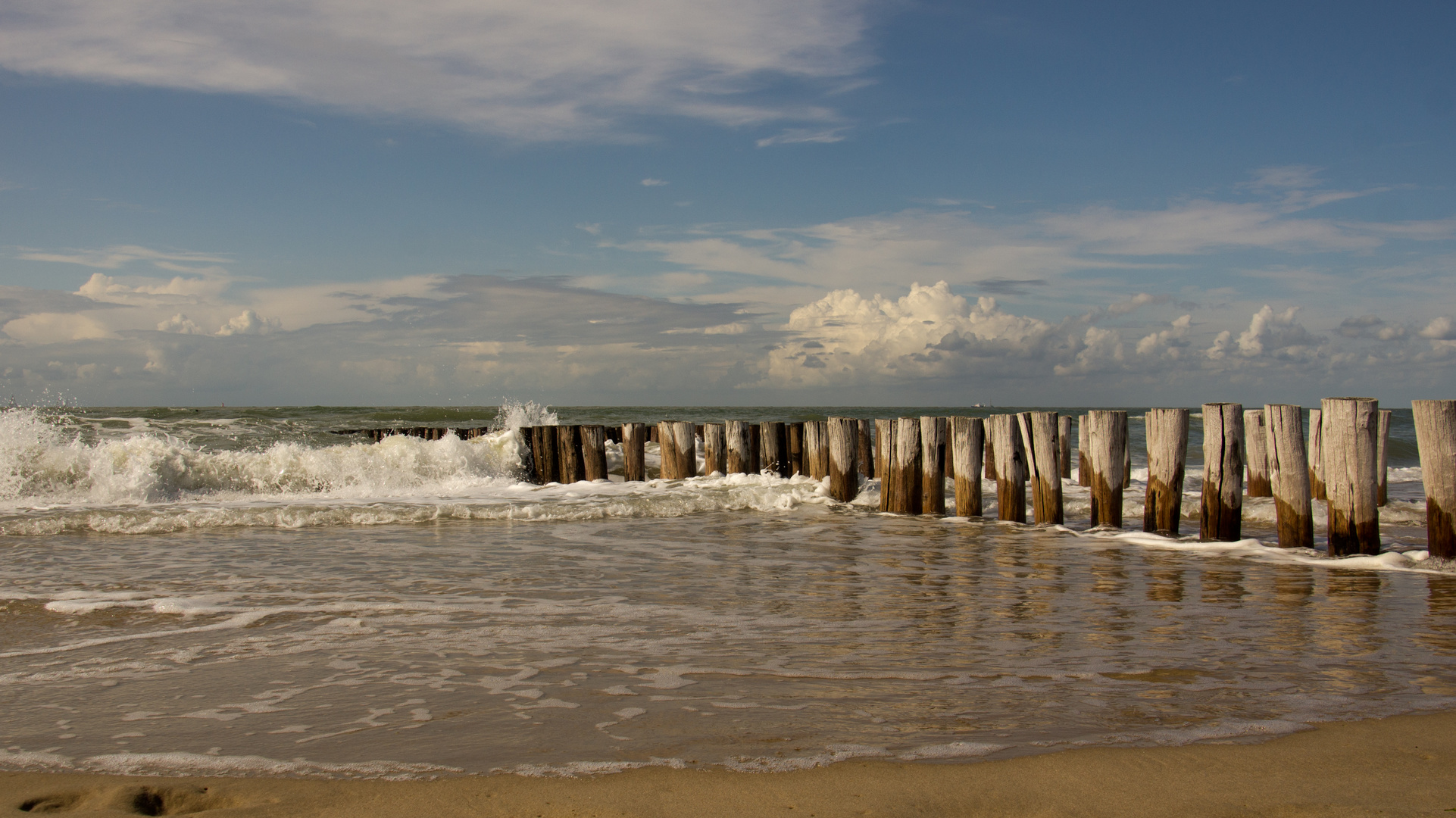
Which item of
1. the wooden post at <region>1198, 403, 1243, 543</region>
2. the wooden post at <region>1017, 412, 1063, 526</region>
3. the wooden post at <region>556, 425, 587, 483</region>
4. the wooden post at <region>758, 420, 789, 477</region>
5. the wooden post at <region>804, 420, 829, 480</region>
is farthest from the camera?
the wooden post at <region>556, 425, 587, 483</region>

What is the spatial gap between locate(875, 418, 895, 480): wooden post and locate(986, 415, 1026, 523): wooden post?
114 cm

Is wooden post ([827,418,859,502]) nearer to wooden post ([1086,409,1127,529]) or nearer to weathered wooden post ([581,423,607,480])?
wooden post ([1086,409,1127,529])

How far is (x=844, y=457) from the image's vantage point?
33.8ft

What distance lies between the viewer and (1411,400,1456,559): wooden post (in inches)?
237

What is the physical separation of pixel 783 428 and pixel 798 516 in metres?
2.01

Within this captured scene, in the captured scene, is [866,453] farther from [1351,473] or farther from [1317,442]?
[1351,473]

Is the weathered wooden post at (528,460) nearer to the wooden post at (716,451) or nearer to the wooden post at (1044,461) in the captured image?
the wooden post at (716,451)

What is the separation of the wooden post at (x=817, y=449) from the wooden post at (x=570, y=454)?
3246 millimetres

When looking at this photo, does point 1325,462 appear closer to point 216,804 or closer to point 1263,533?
point 1263,533

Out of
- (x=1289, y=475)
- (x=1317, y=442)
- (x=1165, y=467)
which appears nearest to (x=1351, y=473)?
(x=1289, y=475)

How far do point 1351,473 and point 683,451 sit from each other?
7461 millimetres

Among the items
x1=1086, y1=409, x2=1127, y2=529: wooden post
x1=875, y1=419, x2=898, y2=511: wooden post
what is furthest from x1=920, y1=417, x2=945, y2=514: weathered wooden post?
x1=1086, y1=409, x2=1127, y2=529: wooden post

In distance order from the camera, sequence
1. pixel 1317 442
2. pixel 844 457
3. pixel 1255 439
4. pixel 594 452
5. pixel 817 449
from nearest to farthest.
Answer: pixel 1317 442
pixel 1255 439
pixel 844 457
pixel 817 449
pixel 594 452

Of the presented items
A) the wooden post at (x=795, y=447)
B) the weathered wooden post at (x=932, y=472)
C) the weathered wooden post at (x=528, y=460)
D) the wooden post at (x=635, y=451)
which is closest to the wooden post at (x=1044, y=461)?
the weathered wooden post at (x=932, y=472)
